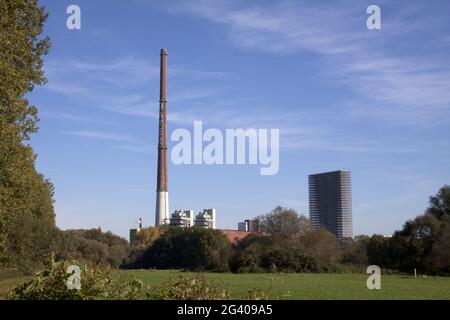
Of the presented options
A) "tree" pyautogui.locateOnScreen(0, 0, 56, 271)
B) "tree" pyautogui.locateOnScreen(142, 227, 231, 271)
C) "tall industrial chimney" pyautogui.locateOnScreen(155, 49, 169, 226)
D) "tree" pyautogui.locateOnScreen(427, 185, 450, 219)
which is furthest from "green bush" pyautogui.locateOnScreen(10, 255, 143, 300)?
"tall industrial chimney" pyautogui.locateOnScreen(155, 49, 169, 226)

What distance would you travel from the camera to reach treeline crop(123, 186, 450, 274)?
201ft

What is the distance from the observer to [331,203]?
13312 centimetres

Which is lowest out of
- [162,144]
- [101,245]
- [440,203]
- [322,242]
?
[101,245]

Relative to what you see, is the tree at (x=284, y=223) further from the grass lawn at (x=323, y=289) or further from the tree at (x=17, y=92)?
the tree at (x=17, y=92)

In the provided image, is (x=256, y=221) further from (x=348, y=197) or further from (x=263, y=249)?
(x=348, y=197)

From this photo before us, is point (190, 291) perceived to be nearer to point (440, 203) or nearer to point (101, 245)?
point (440, 203)

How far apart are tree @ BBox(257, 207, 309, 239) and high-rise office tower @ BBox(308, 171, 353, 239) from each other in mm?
28005

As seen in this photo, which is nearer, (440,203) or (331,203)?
(440,203)

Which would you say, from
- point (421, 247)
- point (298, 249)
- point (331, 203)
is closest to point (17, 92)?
point (298, 249)

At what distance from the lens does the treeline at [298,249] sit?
2409 inches

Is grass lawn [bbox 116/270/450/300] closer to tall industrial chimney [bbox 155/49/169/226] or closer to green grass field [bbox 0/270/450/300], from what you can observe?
green grass field [bbox 0/270/450/300]

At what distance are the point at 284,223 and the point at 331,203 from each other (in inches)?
1651

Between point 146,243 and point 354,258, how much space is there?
158 ft
